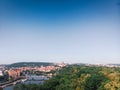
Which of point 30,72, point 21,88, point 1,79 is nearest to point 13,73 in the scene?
point 1,79

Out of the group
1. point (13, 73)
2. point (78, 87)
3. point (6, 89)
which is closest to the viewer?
point (78, 87)

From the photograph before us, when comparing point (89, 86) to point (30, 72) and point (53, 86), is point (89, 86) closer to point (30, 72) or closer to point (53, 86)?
point (53, 86)

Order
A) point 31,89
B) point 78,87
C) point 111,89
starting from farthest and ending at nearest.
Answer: point 31,89 < point 78,87 < point 111,89

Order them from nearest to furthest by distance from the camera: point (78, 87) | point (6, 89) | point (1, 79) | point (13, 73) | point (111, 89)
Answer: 1. point (111, 89)
2. point (78, 87)
3. point (6, 89)
4. point (1, 79)
5. point (13, 73)

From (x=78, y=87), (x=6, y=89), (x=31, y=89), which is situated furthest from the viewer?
(x=6, y=89)

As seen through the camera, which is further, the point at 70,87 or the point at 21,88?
the point at 21,88

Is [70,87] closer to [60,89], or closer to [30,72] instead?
[60,89]

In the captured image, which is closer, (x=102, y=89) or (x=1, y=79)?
(x=102, y=89)

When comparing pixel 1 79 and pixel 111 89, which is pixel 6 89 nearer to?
pixel 1 79

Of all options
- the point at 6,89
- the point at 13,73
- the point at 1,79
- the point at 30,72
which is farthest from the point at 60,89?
the point at 30,72
